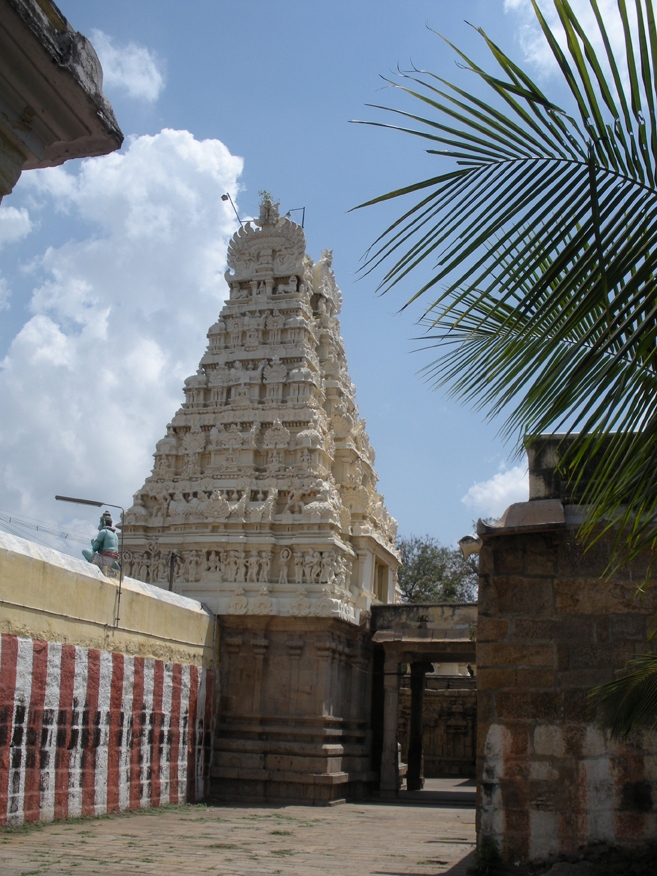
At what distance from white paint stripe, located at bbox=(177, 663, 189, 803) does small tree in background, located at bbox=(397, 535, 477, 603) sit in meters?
22.6

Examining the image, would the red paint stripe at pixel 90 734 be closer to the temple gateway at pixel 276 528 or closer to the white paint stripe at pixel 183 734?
the white paint stripe at pixel 183 734

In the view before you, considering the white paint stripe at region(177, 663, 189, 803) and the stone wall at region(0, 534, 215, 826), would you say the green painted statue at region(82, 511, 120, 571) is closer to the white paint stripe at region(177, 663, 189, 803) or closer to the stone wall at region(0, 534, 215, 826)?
the stone wall at region(0, 534, 215, 826)

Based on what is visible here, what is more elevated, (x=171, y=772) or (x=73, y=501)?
(x=73, y=501)

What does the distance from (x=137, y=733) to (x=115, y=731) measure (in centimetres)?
68

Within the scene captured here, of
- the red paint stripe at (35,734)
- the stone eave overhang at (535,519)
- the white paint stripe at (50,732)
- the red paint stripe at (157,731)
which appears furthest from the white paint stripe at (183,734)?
the stone eave overhang at (535,519)

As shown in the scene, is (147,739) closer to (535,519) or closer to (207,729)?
(207,729)

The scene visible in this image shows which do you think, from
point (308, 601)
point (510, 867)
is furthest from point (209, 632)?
point (510, 867)

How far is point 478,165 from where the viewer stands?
2963 mm

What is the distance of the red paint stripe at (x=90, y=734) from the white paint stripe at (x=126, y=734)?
0.72 metres

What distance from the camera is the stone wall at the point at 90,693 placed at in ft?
34.8

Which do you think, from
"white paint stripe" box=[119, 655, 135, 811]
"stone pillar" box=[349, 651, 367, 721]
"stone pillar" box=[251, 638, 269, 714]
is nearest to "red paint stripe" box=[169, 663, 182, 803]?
"white paint stripe" box=[119, 655, 135, 811]

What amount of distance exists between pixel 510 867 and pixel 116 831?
6.05 meters

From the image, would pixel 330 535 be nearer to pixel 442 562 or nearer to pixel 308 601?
pixel 308 601

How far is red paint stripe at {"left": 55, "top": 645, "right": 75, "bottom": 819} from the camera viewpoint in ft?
37.1
